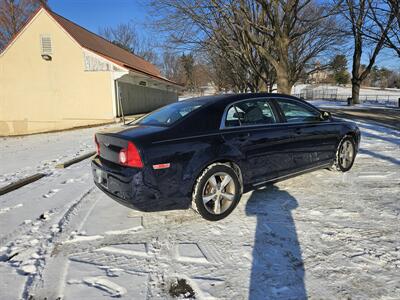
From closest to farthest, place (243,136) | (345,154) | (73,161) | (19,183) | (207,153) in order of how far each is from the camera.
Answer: (207,153) → (243,136) → (19,183) → (345,154) → (73,161)

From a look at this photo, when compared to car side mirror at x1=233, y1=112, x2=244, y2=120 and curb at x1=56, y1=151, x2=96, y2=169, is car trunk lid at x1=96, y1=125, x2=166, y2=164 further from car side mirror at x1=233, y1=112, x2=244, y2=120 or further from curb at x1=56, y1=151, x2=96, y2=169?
curb at x1=56, y1=151, x2=96, y2=169

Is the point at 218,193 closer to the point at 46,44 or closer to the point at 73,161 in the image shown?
the point at 73,161

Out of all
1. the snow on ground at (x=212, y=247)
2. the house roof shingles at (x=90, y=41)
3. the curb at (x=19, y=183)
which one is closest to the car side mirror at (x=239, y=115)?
the snow on ground at (x=212, y=247)

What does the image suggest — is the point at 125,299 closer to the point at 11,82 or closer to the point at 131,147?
the point at 131,147

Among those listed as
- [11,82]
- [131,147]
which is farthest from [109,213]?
[11,82]

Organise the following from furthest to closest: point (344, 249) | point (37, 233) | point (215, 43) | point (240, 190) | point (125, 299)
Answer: point (215, 43) → point (240, 190) → point (37, 233) → point (344, 249) → point (125, 299)

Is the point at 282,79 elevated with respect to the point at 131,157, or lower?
elevated

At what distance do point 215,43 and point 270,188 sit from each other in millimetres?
13151

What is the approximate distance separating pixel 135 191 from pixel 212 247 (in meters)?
1.00

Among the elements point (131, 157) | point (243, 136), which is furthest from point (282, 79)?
point (131, 157)

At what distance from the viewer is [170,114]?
13.1 feet

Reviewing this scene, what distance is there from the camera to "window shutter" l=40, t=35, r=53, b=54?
18125 mm

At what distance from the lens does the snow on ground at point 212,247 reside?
2381mm

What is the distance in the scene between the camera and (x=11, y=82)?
19.0 meters
